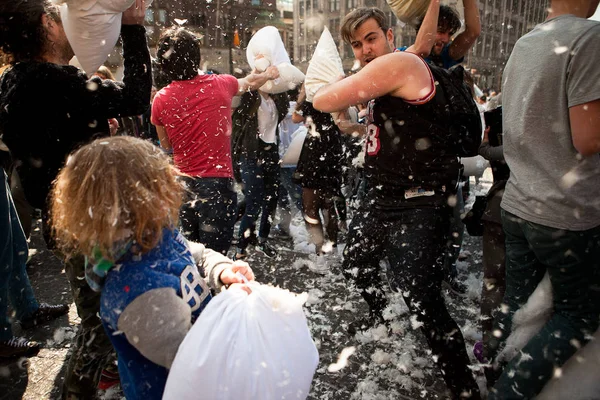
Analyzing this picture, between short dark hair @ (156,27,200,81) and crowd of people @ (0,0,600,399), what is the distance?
1 centimetres

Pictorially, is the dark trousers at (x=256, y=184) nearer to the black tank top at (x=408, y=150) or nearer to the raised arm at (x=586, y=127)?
the black tank top at (x=408, y=150)

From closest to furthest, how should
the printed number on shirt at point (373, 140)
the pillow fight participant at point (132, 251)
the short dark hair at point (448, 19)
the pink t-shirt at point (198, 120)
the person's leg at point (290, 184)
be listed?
the pillow fight participant at point (132, 251) → the printed number on shirt at point (373, 140) → the pink t-shirt at point (198, 120) → the short dark hair at point (448, 19) → the person's leg at point (290, 184)

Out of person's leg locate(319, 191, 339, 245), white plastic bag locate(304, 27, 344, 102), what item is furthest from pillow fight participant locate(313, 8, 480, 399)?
person's leg locate(319, 191, 339, 245)

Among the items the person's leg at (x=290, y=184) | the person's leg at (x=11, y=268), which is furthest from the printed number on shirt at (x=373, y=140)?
the person's leg at (x=290, y=184)

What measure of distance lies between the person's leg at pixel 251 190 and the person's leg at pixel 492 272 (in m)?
2.61

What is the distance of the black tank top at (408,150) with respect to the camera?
1985mm

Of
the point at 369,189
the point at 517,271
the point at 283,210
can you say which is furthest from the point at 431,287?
the point at 283,210

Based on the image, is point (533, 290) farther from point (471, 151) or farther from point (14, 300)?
point (14, 300)

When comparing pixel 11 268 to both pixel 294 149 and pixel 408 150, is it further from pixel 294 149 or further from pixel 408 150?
pixel 294 149

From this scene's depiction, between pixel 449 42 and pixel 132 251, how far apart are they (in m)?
2.86

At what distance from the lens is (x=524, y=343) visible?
1744 millimetres

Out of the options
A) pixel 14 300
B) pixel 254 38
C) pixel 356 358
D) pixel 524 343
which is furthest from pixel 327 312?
pixel 254 38

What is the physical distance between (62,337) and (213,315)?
2518 millimetres

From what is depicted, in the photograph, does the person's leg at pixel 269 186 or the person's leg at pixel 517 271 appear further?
the person's leg at pixel 269 186
